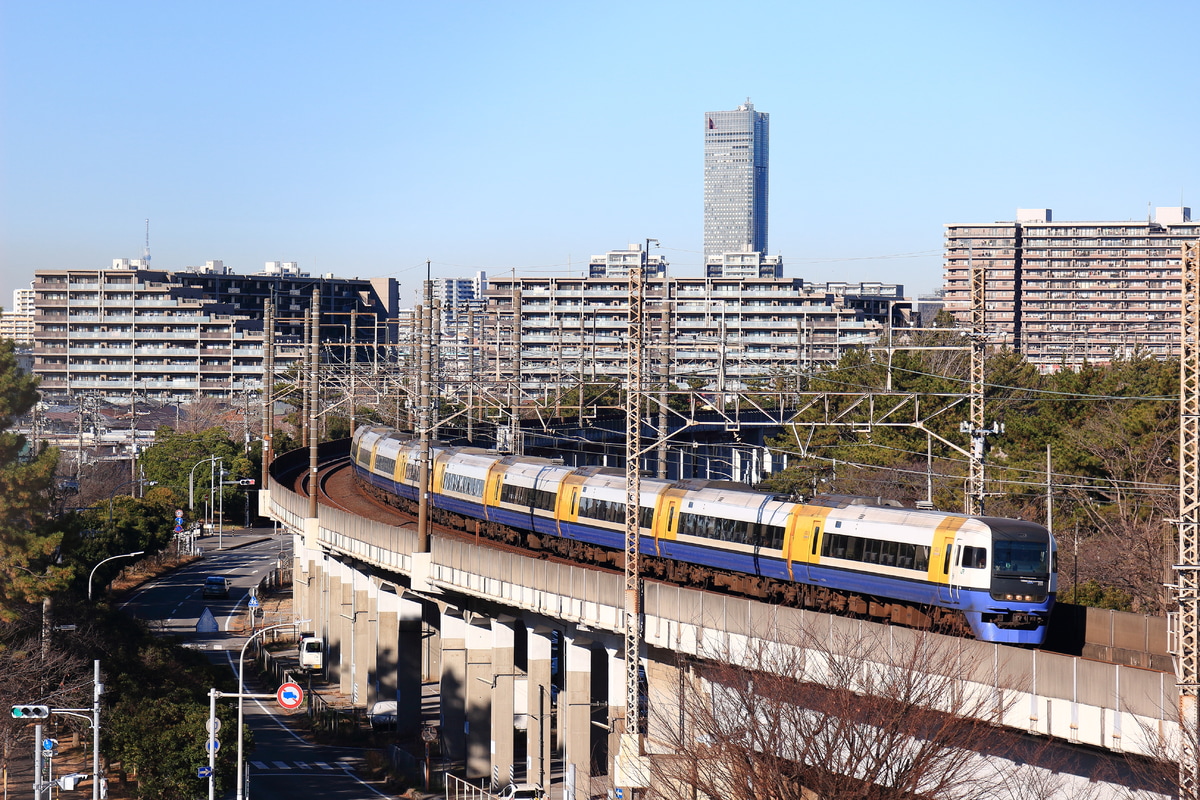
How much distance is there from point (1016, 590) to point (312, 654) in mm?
37392

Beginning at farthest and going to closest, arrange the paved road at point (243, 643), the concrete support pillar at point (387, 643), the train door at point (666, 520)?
the concrete support pillar at point (387, 643) → the paved road at point (243, 643) → the train door at point (666, 520)

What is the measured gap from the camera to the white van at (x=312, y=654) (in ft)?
190

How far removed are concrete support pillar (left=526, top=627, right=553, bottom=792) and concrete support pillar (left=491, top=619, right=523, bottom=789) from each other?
0.78m

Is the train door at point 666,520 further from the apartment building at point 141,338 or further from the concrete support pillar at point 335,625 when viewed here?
the apartment building at point 141,338

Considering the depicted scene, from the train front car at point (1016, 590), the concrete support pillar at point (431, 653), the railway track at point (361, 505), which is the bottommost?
the concrete support pillar at point (431, 653)

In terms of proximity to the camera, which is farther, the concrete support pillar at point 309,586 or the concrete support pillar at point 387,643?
the concrete support pillar at point 309,586

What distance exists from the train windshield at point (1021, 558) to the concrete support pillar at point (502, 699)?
716 inches

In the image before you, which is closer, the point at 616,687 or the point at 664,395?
the point at 616,687

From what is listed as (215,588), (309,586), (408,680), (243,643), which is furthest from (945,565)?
(215,588)

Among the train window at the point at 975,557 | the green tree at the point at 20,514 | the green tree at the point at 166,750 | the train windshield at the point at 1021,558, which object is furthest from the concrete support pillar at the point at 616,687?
the green tree at the point at 20,514

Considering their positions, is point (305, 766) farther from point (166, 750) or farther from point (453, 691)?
point (166, 750)

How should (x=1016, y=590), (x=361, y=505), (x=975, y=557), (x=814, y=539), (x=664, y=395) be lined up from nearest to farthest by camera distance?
1. (x=1016, y=590)
2. (x=975, y=557)
3. (x=814, y=539)
4. (x=664, y=395)
5. (x=361, y=505)

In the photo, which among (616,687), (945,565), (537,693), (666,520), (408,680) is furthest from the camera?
(408,680)

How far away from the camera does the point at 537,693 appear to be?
1581 inches
